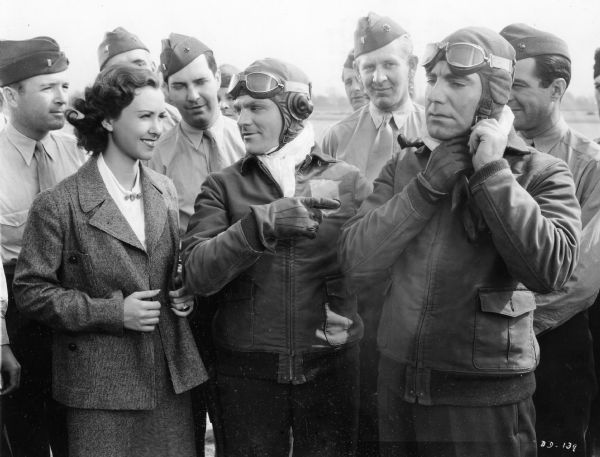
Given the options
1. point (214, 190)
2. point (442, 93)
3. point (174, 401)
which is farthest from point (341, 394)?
point (442, 93)

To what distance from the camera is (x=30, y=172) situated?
3656 mm

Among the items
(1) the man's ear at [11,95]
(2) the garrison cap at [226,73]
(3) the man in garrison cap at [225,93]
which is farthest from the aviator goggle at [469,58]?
(2) the garrison cap at [226,73]

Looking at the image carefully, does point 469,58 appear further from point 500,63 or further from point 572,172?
point 572,172

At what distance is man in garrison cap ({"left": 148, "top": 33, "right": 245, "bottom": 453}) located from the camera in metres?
3.96

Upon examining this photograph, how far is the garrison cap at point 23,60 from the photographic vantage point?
368 cm

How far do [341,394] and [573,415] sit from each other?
4.02ft

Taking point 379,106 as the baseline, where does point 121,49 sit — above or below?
above

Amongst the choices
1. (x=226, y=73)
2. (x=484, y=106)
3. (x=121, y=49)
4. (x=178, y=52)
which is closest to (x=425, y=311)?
(x=484, y=106)

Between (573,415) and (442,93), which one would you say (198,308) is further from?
(573,415)

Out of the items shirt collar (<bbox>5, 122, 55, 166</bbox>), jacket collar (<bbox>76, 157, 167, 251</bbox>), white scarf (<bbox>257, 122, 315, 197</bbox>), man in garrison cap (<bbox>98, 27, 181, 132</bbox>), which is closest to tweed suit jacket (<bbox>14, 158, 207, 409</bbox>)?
jacket collar (<bbox>76, 157, 167, 251</bbox>)

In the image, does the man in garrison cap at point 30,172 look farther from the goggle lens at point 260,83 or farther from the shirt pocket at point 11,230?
the goggle lens at point 260,83

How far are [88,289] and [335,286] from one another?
106 centimetres

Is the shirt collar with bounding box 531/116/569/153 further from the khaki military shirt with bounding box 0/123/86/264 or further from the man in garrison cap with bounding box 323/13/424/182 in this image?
the khaki military shirt with bounding box 0/123/86/264

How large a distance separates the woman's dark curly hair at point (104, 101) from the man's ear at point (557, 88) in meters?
1.99
